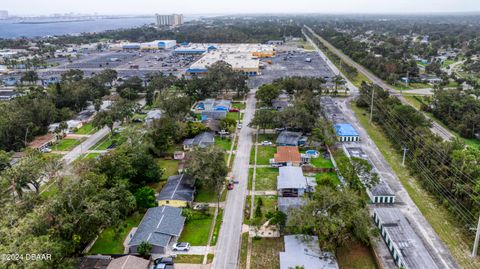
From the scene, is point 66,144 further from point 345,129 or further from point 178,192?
point 345,129

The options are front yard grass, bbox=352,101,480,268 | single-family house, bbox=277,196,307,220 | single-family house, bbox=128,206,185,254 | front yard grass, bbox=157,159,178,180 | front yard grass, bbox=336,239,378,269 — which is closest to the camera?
front yard grass, bbox=336,239,378,269

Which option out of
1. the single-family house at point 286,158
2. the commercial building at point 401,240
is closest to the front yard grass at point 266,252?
the commercial building at point 401,240

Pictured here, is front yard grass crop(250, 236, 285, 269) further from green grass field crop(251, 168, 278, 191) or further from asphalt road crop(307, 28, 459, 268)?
green grass field crop(251, 168, 278, 191)

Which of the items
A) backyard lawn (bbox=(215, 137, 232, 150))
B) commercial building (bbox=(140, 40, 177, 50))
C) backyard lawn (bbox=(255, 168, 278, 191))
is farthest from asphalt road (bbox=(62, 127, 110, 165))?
commercial building (bbox=(140, 40, 177, 50))

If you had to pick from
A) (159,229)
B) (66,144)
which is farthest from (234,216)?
(66,144)

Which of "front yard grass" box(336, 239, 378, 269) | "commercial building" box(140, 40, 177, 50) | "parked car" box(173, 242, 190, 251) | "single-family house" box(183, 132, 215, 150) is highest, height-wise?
"commercial building" box(140, 40, 177, 50)

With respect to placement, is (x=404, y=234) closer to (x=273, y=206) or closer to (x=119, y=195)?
(x=273, y=206)
